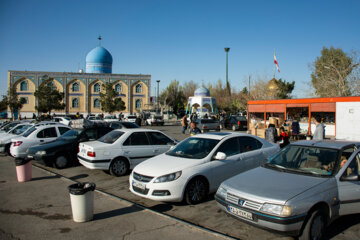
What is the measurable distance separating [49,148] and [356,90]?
96.9 ft

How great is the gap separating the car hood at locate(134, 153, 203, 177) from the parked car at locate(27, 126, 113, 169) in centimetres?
480

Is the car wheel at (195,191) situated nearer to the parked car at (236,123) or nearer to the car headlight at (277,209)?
the car headlight at (277,209)

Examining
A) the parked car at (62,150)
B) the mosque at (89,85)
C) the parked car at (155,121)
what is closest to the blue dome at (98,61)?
the mosque at (89,85)

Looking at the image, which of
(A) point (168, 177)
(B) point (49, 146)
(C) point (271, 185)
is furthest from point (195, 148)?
(B) point (49, 146)

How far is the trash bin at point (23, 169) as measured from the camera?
8281 millimetres

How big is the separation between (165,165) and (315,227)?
312 centimetres

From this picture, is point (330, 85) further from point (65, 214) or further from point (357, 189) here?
point (65, 214)

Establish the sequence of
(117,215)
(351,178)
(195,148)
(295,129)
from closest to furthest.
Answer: (351,178) → (117,215) → (195,148) → (295,129)

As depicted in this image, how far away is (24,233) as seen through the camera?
4902 millimetres

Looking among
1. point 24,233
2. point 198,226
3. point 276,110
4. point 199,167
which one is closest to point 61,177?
point 24,233

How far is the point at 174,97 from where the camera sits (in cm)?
7094

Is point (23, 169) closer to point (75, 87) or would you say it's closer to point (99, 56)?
point (75, 87)

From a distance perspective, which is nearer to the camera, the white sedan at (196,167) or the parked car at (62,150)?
the white sedan at (196,167)

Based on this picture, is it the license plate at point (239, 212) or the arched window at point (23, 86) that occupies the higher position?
the arched window at point (23, 86)
